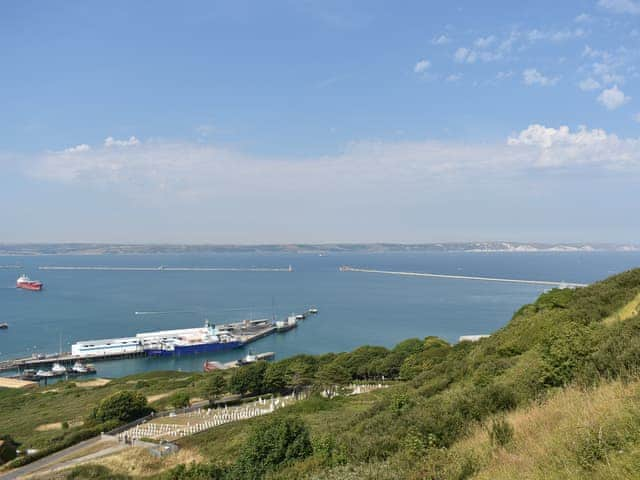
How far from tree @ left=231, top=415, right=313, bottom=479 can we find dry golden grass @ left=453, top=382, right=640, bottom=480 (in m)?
3.10

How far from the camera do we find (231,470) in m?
8.27

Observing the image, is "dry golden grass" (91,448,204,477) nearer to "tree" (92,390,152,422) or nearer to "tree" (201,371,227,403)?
"tree" (92,390,152,422)

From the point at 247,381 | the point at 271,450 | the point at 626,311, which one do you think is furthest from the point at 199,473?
the point at 247,381

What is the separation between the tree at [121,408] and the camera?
18.6 metres

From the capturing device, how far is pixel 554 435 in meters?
4.45

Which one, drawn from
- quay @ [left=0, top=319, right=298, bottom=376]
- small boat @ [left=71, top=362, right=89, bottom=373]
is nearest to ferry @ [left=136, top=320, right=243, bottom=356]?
quay @ [left=0, top=319, right=298, bottom=376]

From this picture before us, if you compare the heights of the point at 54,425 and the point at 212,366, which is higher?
the point at 54,425

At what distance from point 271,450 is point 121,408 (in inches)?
531

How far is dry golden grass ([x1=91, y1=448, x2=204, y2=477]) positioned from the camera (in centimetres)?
1182

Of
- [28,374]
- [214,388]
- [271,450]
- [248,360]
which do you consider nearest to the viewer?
[271,450]

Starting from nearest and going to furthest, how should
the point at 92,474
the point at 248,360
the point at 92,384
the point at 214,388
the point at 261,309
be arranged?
the point at 92,474, the point at 214,388, the point at 92,384, the point at 248,360, the point at 261,309

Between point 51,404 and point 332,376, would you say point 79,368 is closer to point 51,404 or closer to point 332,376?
point 51,404

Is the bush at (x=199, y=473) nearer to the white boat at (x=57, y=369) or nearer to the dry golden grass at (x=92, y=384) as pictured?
the dry golden grass at (x=92, y=384)

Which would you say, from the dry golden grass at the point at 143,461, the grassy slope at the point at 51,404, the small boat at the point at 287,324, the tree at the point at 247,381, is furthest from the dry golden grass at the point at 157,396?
the small boat at the point at 287,324
